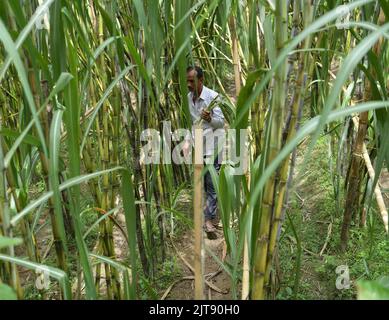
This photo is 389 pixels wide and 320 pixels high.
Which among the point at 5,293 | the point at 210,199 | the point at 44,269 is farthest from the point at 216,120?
the point at 5,293

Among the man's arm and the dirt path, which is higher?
the man's arm

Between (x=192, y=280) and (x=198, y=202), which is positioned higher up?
(x=198, y=202)

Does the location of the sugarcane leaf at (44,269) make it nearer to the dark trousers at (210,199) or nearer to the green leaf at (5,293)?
the green leaf at (5,293)

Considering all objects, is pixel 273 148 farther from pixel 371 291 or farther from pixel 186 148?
pixel 186 148

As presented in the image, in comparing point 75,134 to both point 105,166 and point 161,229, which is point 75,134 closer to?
point 105,166

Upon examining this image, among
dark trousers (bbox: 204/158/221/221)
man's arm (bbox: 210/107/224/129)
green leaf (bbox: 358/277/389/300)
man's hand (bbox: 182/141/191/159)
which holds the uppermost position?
green leaf (bbox: 358/277/389/300)

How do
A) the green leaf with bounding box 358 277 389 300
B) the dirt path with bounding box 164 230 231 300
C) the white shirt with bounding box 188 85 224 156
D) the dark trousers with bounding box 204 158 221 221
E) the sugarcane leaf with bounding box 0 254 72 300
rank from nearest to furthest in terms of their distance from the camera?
the green leaf with bounding box 358 277 389 300
the sugarcane leaf with bounding box 0 254 72 300
the dirt path with bounding box 164 230 231 300
the white shirt with bounding box 188 85 224 156
the dark trousers with bounding box 204 158 221 221

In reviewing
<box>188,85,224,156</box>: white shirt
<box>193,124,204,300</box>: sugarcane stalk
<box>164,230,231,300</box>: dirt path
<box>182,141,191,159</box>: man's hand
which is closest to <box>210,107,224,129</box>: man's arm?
<box>188,85,224,156</box>: white shirt

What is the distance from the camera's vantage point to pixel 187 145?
1899mm

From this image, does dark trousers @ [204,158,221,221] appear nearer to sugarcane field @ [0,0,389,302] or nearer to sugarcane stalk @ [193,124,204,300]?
sugarcane field @ [0,0,389,302]

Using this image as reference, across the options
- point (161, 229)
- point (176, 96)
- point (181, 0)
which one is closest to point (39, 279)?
point (181, 0)

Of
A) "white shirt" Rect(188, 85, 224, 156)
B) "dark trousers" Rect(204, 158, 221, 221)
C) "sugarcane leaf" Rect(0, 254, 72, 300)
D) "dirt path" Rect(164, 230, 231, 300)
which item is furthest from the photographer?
"dark trousers" Rect(204, 158, 221, 221)

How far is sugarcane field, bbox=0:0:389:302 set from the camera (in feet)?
1.82

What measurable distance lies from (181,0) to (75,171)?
27 centimetres
